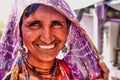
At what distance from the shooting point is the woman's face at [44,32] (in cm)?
98

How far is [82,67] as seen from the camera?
1.15 meters

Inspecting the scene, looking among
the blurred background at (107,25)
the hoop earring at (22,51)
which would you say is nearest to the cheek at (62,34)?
the hoop earring at (22,51)

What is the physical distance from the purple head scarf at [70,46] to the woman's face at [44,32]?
0.10ft

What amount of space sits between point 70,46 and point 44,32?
0.20 m

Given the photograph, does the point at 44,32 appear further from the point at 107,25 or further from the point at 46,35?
the point at 107,25

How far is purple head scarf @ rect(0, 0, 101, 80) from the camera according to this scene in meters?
1.01

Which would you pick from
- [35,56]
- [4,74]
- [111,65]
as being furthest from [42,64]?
[111,65]

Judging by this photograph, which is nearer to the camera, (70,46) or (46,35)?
(46,35)

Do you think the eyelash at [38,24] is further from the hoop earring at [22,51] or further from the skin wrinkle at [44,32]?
the hoop earring at [22,51]

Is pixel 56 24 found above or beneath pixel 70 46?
above

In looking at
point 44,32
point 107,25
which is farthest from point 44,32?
point 107,25

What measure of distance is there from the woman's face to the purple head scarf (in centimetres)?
3

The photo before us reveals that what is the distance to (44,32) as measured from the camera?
3.20 ft

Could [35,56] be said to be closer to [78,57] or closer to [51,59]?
[51,59]
